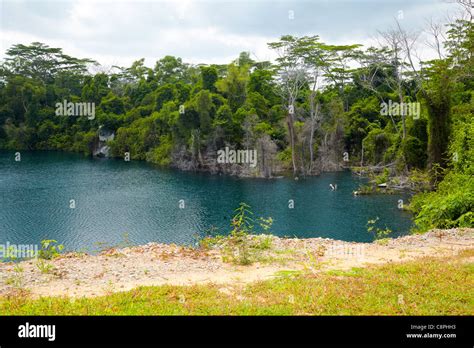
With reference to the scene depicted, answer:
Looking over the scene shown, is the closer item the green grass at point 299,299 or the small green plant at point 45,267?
the green grass at point 299,299

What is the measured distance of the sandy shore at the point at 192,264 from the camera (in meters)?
7.82

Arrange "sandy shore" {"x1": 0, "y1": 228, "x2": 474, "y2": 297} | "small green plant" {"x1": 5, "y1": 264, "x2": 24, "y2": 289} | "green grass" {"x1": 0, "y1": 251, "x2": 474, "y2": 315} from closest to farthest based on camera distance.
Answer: "green grass" {"x1": 0, "y1": 251, "x2": 474, "y2": 315} < "small green plant" {"x1": 5, "y1": 264, "x2": 24, "y2": 289} < "sandy shore" {"x1": 0, "y1": 228, "x2": 474, "y2": 297}

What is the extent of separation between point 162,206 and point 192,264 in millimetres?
21244

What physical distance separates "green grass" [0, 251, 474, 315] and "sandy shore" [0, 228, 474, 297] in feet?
1.96

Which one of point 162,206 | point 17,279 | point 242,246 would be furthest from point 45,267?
point 162,206

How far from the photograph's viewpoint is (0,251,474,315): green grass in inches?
245

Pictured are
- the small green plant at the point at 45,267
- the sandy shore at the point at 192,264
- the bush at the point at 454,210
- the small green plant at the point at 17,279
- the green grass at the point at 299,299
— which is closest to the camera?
the green grass at the point at 299,299

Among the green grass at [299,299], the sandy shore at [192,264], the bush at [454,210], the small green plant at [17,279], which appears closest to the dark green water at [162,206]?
the bush at [454,210]

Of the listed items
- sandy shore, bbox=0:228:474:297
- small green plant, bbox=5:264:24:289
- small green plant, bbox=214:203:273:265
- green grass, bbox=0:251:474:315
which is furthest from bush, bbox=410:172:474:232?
small green plant, bbox=5:264:24:289

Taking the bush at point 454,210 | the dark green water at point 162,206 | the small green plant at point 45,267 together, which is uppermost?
the bush at point 454,210

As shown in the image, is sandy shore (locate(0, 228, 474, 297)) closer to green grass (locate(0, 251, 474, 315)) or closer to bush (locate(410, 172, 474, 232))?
green grass (locate(0, 251, 474, 315))

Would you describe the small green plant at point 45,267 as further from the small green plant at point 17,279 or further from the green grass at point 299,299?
the green grass at point 299,299

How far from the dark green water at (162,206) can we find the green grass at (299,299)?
14.4 meters
